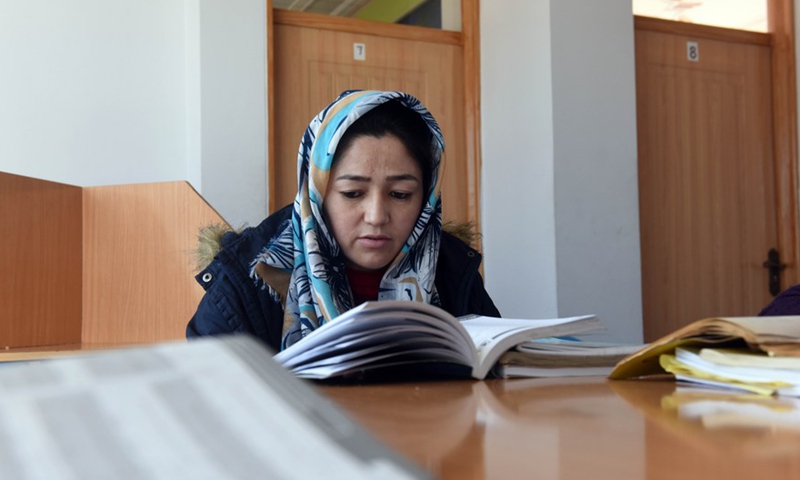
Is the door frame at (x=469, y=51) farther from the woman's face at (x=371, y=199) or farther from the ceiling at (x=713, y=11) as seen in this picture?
the woman's face at (x=371, y=199)

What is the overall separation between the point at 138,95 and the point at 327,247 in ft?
6.79

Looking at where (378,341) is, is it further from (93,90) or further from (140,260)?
(93,90)

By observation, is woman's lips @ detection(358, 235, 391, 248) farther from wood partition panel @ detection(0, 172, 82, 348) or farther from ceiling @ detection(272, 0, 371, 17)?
ceiling @ detection(272, 0, 371, 17)

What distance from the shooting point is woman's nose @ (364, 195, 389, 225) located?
1.63 metres

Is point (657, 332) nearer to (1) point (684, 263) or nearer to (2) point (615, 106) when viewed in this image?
(1) point (684, 263)

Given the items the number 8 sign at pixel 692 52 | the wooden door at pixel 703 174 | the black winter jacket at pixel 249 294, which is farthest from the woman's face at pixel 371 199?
the number 8 sign at pixel 692 52

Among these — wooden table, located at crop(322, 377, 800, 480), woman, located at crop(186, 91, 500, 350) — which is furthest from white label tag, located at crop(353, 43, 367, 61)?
wooden table, located at crop(322, 377, 800, 480)

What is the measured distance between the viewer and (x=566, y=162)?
362 centimetres

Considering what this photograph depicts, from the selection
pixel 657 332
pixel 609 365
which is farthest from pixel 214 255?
pixel 657 332

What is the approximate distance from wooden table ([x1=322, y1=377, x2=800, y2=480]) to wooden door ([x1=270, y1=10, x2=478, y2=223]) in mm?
2838

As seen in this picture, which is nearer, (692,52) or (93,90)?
(93,90)

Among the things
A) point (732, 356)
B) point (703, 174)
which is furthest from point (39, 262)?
point (703, 174)

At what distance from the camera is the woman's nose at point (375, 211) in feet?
5.34

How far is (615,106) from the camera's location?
375cm
